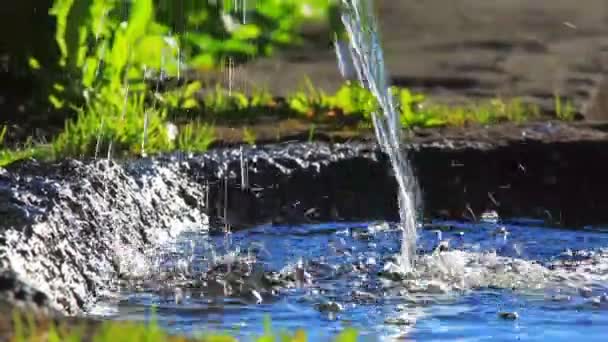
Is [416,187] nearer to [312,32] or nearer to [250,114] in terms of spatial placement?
[250,114]

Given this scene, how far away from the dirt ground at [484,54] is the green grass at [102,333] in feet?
A: 17.4

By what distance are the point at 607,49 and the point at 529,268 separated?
4524 millimetres

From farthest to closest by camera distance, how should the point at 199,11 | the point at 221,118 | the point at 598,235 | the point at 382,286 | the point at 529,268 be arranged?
1. the point at 199,11
2. the point at 221,118
3. the point at 598,235
4. the point at 529,268
5. the point at 382,286

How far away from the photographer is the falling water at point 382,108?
5.73 metres

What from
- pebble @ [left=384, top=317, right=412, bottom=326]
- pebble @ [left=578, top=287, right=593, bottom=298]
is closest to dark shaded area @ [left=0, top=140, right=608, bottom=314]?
pebble @ [left=578, top=287, right=593, bottom=298]

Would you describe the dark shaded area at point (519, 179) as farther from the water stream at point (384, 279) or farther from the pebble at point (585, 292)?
the pebble at point (585, 292)

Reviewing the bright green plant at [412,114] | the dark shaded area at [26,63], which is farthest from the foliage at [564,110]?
the dark shaded area at [26,63]

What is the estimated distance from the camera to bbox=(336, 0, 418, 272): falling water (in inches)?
226

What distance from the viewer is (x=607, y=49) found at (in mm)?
9156

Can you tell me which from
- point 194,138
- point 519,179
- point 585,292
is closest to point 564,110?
point 519,179

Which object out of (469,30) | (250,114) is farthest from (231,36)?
(469,30)

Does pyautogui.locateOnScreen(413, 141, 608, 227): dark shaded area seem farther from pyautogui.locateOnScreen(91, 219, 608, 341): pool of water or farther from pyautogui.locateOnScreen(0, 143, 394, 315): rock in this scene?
pyautogui.locateOnScreen(0, 143, 394, 315): rock

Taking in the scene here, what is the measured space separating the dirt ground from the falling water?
1.48 meters

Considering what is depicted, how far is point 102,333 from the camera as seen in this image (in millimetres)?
2467
